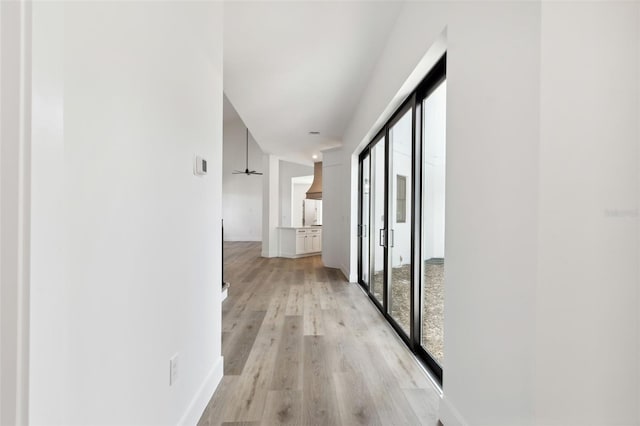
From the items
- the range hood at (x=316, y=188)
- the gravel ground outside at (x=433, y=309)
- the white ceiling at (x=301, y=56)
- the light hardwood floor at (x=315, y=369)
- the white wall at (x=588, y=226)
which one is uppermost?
the white ceiling at (x=301, y=56)

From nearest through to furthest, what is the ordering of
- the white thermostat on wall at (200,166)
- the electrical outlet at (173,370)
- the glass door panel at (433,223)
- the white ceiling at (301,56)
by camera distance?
the electrical outlet at (173,370) < the white thermostat on wall at (200,166) < the glass door panel at (433,223) < the white ceiling at (301,56)

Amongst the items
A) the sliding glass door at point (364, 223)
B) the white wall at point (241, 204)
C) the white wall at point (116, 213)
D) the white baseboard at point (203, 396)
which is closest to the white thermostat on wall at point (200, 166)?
the white wall at point (116, 213)

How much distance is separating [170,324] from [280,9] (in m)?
2.41

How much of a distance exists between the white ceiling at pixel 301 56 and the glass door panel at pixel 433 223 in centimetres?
93

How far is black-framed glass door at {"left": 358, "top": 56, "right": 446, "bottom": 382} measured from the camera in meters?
2.29

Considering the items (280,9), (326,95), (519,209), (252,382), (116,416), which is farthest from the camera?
(326,95)

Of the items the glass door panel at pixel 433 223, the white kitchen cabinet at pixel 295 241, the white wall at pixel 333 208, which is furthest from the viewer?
the white kitchen cabinet at pixel 295 241

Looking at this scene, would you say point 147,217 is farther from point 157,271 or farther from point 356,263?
point 356,263

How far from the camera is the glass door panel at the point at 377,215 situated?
420 cm

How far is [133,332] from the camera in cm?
109

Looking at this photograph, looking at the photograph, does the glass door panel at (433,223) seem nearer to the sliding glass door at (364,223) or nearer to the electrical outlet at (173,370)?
the electrical outlet at (173,370)

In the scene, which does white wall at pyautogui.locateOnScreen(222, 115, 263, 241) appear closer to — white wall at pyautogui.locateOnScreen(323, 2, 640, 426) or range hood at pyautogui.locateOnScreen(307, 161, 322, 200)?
range hood at pyautogui.locateOnScreen(307, 161, 322, 200)

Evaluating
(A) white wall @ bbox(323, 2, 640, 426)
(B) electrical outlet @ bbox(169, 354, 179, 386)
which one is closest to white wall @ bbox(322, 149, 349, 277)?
(B) electrical outlet @ bbox(169, 354, 179, 386)

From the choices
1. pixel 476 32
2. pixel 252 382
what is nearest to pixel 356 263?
pixel 252 382
